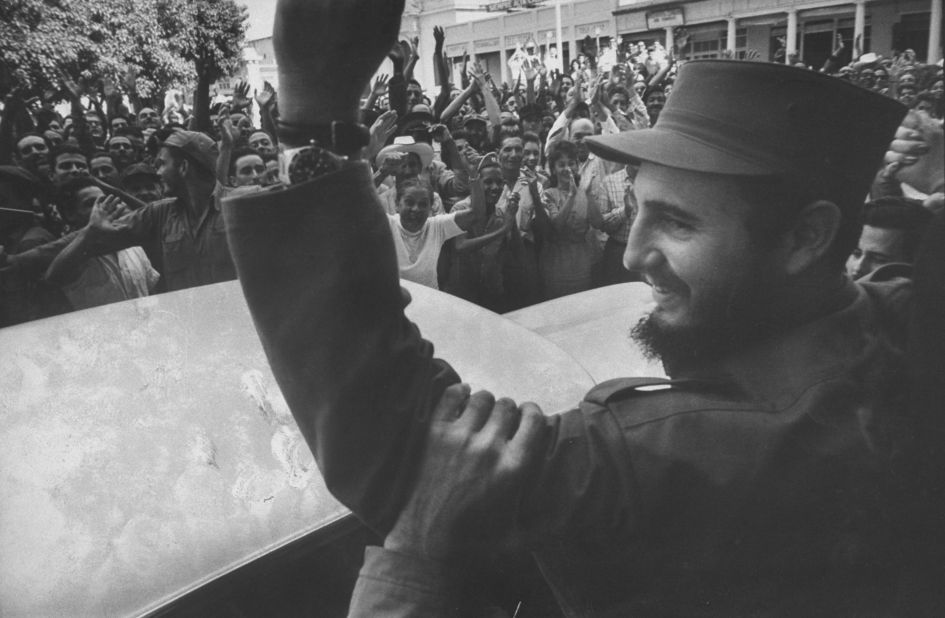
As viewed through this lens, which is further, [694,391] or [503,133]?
[503,133]

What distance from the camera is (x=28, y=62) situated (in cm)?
202

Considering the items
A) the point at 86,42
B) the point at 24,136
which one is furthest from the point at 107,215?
the point at 86,42

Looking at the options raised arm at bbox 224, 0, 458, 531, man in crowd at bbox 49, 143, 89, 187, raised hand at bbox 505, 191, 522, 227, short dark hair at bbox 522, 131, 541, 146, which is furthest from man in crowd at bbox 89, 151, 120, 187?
raised arm at bbox 224, 0, 458, 531

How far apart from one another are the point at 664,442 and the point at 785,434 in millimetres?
178

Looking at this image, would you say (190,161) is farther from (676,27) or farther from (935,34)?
(935,34)

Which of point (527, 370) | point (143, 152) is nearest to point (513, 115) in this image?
point (527, 370)

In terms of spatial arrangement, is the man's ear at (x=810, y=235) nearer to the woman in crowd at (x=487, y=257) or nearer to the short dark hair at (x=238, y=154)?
the woman in crowd at (x=487, y=257)

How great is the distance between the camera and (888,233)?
1.22 m

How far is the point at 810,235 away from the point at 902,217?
0.51ft

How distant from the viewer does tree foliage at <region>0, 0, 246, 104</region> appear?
1725mm

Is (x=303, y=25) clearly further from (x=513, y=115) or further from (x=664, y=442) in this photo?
(x=513, y=115)

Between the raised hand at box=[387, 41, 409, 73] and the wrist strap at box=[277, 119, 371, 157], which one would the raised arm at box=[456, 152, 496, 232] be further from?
the wrist strap at box=[277, 119, 371, 157]

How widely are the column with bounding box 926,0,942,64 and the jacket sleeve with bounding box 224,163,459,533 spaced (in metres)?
0.89

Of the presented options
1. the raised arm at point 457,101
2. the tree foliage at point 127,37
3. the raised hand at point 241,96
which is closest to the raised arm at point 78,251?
the tree foliage at point 127,37
